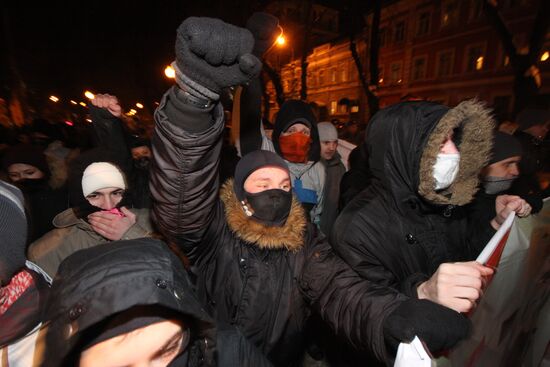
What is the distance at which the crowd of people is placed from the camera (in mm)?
946

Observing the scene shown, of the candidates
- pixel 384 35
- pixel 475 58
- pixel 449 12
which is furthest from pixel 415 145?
pixel 384 35

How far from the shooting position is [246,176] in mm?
1973

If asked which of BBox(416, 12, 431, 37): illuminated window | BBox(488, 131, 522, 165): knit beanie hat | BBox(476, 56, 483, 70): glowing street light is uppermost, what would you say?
BBox(416, 12, 431, 37): illuminated window

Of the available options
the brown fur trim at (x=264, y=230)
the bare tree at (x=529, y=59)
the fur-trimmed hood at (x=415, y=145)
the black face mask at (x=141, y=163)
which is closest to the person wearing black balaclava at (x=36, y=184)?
the black face mask at (x=141, y=163)

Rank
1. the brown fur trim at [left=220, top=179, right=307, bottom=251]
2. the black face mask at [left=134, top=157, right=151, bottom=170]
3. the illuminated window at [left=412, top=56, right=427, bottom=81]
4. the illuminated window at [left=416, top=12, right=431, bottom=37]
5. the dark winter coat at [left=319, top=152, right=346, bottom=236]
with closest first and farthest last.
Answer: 1. the brown fur trim at [left=220, top=179, right=307, bottom=251]
2. the black face mask at [left=134, top=157, right=151, bottom=170]
3. the dark winter coat at [left=319, top=152, right=346, bottom=236]
4. the illuminated window at [left=416, top=12, right=431, bottom=37]
5. the illuminated window at [left=412, top=56, right=427, bottom=81]

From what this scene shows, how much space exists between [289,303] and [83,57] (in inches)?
917

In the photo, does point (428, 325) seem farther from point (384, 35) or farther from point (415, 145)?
point (384, 35)

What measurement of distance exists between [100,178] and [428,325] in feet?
6.89

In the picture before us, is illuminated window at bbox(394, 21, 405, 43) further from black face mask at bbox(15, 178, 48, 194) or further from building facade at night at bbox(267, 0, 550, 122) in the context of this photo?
black face mask at bbox(15, 178, 48, 194)

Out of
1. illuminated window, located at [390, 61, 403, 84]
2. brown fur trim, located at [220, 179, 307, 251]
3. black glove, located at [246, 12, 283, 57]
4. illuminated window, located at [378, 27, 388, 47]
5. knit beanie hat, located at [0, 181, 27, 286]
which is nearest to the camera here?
knit beanie hat, located at [0, 181, 27, 286]

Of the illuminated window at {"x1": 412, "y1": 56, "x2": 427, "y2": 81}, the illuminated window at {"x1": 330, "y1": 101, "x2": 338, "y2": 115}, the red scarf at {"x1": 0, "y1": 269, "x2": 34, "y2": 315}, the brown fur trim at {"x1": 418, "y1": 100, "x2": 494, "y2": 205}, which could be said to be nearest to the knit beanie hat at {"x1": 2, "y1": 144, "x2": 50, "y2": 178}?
the red scarf at {"x1": 0, "y1": 269, "x2": 34, "y2": 315}

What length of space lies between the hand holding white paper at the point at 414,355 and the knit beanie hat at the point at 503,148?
2.07m

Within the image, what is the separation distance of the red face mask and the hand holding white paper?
2.48 m

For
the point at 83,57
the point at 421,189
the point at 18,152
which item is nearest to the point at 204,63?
the point at 421,189
